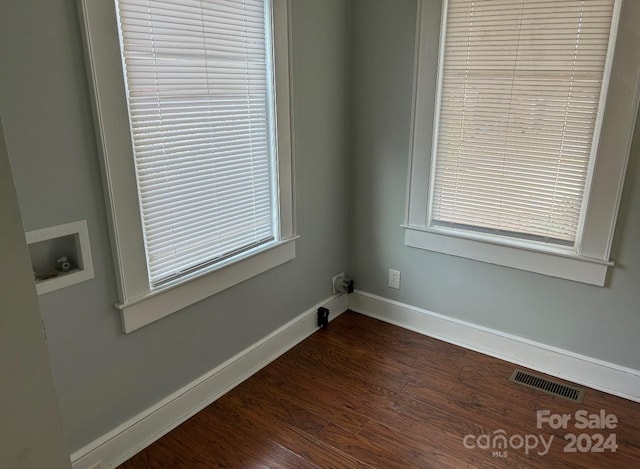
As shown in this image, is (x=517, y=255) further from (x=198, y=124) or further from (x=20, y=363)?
(x=20, y=363)

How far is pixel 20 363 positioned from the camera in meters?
0.71

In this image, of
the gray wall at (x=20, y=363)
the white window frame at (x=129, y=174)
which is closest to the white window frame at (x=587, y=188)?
the white window frame at (x=129, y=174)

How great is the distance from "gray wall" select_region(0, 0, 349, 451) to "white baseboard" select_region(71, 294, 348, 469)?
0.04 metres

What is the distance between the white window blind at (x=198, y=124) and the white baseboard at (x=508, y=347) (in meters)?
1.08

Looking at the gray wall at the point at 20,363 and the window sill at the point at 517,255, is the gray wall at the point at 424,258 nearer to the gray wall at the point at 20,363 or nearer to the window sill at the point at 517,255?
the window sill at the point at 517,255

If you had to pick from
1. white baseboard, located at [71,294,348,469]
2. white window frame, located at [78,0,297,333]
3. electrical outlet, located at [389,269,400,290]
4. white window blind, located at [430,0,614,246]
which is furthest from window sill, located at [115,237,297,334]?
white window blind, located at [430,0,614,246]

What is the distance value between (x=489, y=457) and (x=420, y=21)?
83.2 inches

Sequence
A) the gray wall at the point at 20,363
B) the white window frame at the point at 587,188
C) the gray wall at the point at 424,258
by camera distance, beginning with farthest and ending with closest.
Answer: the gray wall at the point at 424,258 → the white window frame at the point at 587,188 → the gray wall at the point at 20,363

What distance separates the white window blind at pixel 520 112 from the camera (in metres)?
2.08

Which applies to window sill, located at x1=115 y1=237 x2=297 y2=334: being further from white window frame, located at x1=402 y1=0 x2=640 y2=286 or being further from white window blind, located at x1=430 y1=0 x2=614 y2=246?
white window blind, located at x1=430 y1=0 x2=614 y2=246

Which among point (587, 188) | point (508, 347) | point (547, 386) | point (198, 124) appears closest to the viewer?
point (198, 124)

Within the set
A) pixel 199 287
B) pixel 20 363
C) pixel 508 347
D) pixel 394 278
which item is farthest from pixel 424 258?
pixel 20 363

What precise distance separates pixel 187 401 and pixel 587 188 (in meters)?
2.11

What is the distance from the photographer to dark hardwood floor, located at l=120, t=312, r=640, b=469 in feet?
6.29
